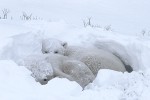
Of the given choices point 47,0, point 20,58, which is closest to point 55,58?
point 20,58


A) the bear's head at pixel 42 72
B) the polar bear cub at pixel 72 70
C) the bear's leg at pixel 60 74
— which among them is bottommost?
the polar bear cub at pixel 72 70

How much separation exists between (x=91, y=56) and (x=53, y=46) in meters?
0.63

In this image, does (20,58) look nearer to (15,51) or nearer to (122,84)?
(15,51)

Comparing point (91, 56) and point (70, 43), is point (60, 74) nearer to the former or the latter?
point (91, 56)

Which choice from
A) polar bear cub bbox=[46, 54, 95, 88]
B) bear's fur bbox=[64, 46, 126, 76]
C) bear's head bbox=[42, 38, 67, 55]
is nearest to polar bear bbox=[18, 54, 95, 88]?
polar bear cub bbox=[46, 54, 95, 88]

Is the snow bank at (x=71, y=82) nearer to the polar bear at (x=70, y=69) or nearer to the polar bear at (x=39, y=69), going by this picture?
the polar bear at (x=39, y=69)

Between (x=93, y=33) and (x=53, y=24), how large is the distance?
2.29 feet

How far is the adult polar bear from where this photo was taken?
6.21m

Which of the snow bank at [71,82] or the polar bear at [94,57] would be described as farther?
the polar bear at [94,57]

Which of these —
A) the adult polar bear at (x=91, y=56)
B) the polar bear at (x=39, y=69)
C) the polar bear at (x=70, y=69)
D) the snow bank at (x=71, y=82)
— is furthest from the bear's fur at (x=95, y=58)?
the polar bear at (x=39, y=69)

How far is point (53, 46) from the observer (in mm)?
6508

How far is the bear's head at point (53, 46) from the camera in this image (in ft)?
21.2

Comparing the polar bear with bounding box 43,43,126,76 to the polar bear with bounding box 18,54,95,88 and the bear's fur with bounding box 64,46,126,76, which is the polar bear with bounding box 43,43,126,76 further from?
the polar bear with bounding box 18,54,95,88

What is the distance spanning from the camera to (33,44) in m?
6.38
